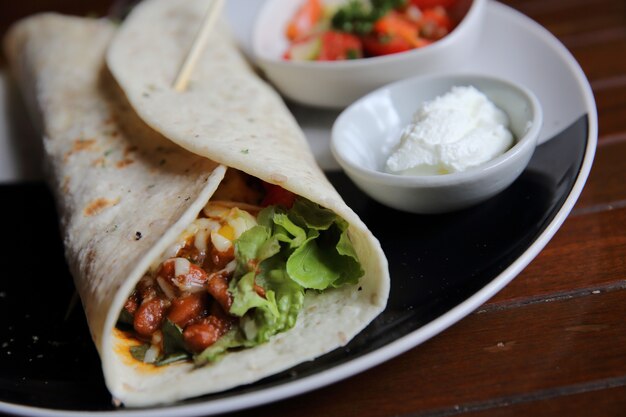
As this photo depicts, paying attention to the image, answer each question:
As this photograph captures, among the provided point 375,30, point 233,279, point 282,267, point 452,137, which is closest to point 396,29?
point 375,30

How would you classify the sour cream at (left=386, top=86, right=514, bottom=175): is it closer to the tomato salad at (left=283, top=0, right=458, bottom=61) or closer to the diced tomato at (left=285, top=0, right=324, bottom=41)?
the tomato salad at (left=283, top=0, right=458, bottom=61)

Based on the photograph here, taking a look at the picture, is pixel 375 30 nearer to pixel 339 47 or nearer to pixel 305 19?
pixel 339 47

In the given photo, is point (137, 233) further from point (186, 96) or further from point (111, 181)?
point (186, 96)

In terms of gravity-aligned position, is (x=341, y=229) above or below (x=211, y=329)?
above

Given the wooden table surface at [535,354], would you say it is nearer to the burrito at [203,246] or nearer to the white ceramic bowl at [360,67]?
the burrito at [203,246]

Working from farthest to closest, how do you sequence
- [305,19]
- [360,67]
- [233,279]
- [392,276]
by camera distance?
[305,19], [360,67], [392,276], [233,279]

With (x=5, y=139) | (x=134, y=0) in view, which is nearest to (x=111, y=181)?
(x=5, y=139)

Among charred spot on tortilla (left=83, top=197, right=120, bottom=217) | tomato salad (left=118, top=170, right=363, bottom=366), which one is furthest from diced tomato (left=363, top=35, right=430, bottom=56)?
charred spot on tortilla (left=83, top=197, right=120, bottom=217)
